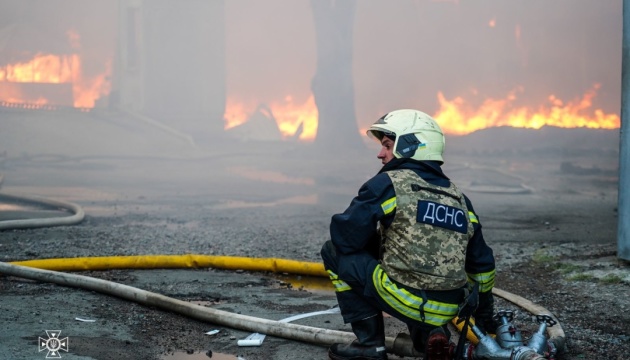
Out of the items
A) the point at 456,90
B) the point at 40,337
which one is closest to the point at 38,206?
the point at 40,337

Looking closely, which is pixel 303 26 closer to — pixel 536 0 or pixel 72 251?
pixel 536 0

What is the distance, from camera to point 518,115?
848 inches

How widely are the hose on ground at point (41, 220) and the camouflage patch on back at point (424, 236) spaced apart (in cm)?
535

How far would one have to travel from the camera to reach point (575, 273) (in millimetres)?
5852

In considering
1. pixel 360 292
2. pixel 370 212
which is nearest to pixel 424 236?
pixel 370 212

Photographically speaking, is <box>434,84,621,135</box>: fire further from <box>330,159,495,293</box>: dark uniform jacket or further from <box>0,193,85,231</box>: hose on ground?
<box>330,159,495,293</box>: dark uniform jacket

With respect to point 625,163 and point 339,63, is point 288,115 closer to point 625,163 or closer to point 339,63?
point 339,63

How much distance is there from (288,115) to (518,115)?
770 cm


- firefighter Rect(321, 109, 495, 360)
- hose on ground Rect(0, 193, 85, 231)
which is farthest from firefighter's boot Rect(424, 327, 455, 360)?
hose on ground Rect(0, 193, 85, 231)

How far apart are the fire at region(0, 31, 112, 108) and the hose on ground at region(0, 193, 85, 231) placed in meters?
19.4

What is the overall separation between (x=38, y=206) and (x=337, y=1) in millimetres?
12624

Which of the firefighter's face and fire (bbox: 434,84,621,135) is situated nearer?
the firefighter's face

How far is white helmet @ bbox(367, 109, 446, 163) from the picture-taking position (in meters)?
3.38

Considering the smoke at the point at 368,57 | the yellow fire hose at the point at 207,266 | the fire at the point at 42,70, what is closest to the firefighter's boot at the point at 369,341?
the yellow fire hose at the point at 207,266
